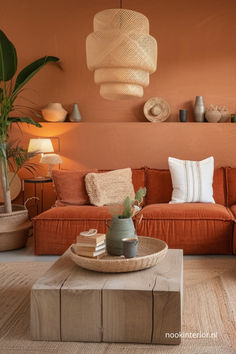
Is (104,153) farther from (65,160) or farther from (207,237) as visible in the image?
(207,237)

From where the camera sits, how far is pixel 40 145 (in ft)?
15.9

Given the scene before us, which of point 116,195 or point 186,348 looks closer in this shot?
point 186,348

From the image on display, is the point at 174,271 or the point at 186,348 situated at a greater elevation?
the point at 174,271

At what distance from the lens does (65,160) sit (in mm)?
5277

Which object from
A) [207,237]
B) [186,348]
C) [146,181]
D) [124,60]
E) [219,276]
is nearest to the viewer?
[186,348]

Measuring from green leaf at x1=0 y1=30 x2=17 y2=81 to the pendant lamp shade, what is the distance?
70.7 inches

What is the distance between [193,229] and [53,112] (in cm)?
227

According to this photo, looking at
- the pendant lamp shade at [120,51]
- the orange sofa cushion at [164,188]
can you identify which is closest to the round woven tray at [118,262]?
the pendant lamp shade at [120,51]

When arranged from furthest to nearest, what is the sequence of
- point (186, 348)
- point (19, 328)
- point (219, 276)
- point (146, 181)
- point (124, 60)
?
point (146, 181) < point (219, 276) < point (124, 60) < point (19, 328) < point (186, 348)

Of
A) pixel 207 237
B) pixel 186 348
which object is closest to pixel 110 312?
pixel 186 348

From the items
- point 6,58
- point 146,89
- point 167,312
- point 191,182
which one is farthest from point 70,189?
point 167,312

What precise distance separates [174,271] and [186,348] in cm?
45

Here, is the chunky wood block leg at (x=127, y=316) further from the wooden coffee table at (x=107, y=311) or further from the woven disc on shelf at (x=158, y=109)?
the woven disc on shelf at (x=158, y=109)

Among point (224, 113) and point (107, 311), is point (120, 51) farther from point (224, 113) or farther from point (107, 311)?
point (224, 113)
